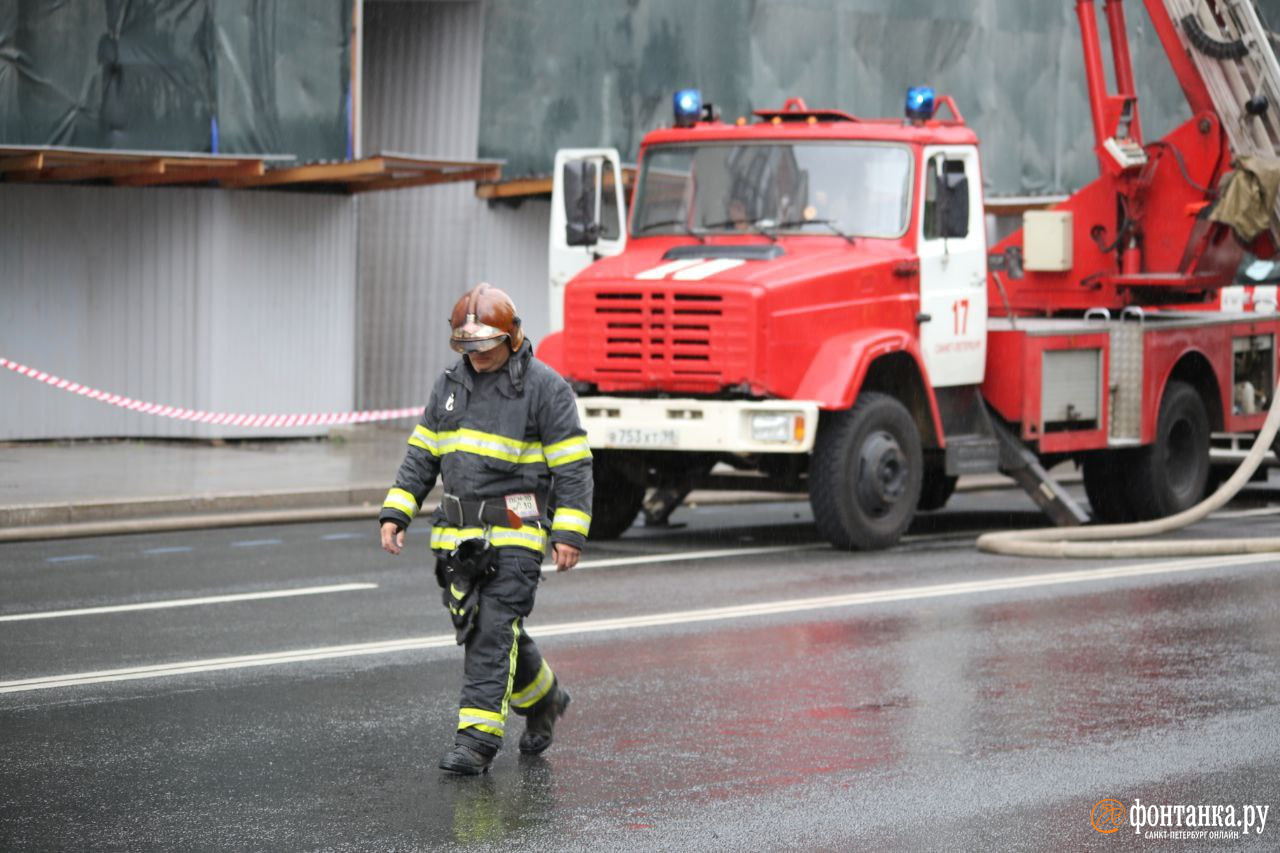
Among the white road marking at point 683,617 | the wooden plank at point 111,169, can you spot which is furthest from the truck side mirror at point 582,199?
the wooden plank at point 111,169

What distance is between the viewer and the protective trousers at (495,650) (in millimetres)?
7137

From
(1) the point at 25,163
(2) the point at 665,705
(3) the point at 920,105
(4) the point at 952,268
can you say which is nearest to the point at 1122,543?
(4) the point at 952,268

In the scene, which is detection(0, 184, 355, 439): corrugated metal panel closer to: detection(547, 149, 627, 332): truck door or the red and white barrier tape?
the red and white barrier tape

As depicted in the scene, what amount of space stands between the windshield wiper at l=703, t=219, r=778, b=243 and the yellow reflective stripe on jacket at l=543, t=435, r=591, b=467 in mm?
6878

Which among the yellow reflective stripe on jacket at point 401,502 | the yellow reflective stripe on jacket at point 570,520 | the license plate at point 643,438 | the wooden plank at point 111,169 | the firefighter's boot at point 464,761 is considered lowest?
the firefighter's boot at point 464,761

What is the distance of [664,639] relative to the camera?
1001 cm

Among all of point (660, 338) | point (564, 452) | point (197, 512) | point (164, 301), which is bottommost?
point (197, 512)

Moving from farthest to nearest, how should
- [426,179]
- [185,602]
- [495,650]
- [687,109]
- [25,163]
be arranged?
[426,179] < [25,163] < [687,109] < [185,602] < [495,650]

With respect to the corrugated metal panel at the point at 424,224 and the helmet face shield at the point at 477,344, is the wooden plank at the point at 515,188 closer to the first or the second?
the corrugated metal panel at the point at 424,224

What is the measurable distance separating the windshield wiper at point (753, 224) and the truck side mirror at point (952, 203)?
1.16 metres

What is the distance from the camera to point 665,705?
27.5 feet

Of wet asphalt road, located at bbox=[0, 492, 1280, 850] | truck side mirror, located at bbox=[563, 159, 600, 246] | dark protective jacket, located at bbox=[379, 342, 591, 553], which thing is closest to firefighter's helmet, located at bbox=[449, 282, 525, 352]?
dark protective jacket, located at bbox=[379, 342, 591, 553]

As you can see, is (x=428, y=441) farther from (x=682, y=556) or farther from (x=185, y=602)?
(x=682, y=556)

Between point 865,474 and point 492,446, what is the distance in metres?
6.50
